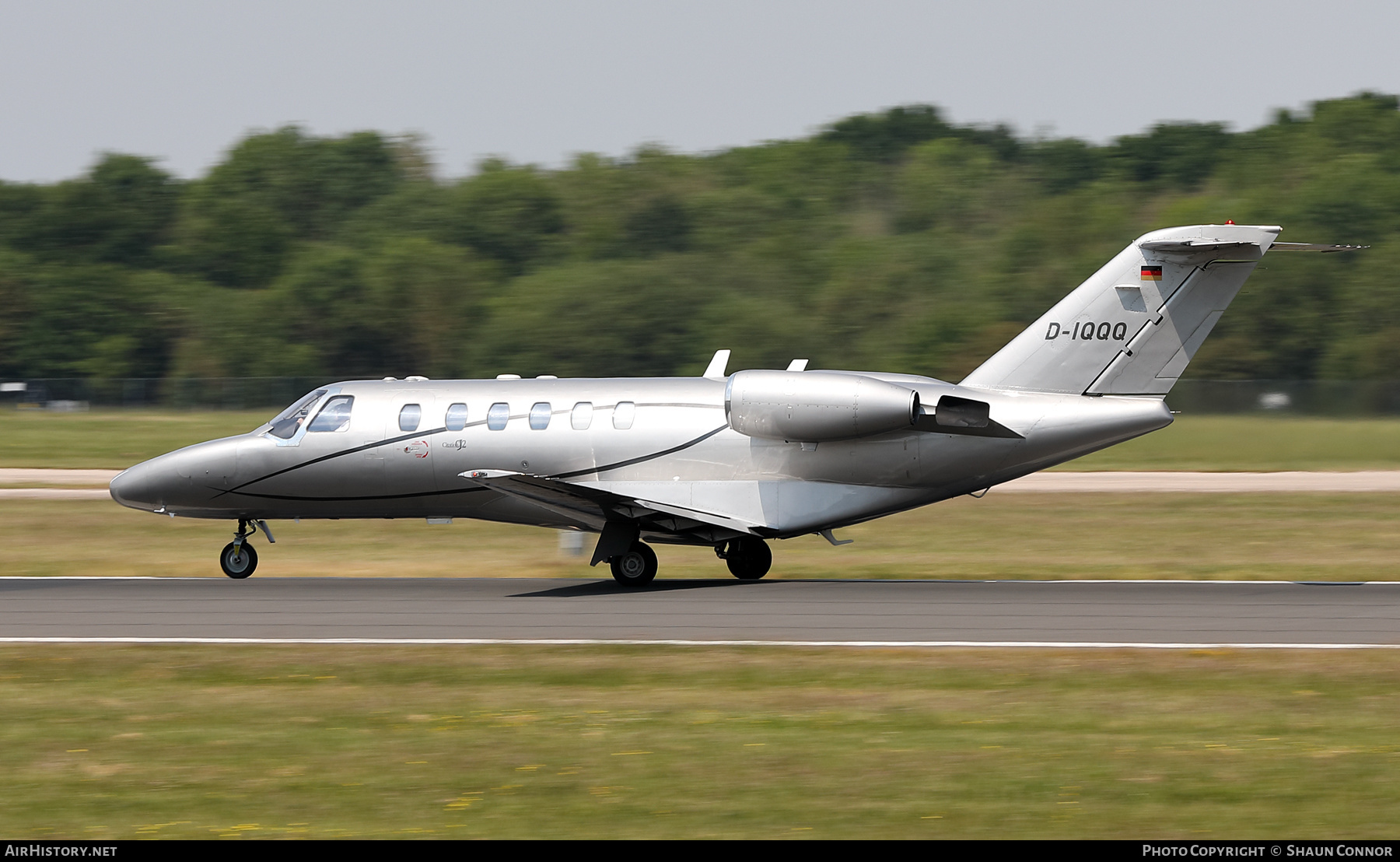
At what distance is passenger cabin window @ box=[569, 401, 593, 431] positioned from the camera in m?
21.9

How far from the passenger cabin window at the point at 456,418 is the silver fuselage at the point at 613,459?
56mm

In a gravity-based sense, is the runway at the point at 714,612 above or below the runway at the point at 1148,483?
below

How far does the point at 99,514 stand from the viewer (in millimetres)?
33188

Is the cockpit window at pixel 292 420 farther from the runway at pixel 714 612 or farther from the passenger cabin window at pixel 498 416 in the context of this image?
the passenger cabin window at pixel 498 416

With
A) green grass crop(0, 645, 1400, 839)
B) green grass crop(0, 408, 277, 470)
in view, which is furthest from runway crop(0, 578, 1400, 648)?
green grass crop(0, 408, 277, 470)

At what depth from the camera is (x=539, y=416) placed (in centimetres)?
2217

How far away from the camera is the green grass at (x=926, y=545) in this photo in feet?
78.2

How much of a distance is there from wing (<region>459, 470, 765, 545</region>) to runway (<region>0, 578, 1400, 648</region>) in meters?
0.78

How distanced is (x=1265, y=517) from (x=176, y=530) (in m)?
21.1

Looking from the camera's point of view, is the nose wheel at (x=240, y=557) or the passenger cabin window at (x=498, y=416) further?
the nose wheel at (x=240, y=557)

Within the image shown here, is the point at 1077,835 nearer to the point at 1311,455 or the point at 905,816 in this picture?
the point at 905,816

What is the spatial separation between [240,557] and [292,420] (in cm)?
217

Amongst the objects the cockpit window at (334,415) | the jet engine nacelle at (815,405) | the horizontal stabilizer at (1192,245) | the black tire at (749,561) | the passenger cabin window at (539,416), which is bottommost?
the black tire at (749,561)

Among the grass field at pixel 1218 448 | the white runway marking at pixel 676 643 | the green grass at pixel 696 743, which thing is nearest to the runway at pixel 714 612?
the white runway marking at pixel 676 643
